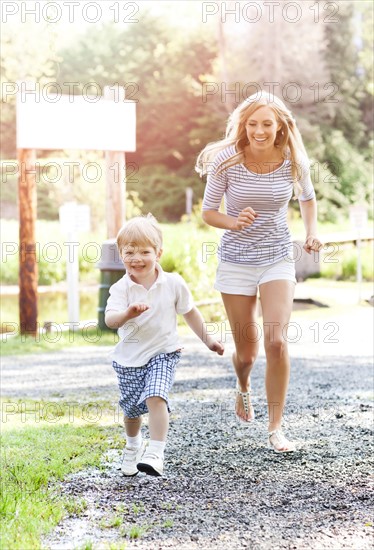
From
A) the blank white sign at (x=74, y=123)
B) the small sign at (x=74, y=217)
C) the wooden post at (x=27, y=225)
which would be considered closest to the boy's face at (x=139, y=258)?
the wooden post at (x=27, y=225)

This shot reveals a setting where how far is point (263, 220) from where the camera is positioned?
4.90m

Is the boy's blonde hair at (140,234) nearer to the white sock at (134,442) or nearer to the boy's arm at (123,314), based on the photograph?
the boy's arm at (123,314)

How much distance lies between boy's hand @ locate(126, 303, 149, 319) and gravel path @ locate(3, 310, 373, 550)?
2.60 feet

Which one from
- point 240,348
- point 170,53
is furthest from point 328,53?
point 240,348

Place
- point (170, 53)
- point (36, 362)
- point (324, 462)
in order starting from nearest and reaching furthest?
point (324, 462) → point (36, 362) → point (170, 53)

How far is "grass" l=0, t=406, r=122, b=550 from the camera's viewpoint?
3590 millimetres

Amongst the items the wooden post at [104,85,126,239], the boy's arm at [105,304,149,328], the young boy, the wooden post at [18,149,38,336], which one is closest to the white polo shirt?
the young boy

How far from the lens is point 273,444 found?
482 cm

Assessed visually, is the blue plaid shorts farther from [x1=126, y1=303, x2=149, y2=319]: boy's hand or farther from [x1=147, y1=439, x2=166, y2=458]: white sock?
[x1=126, y1=303, x2=149, y2=319]: boy's hand

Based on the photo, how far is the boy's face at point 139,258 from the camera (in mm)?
4211

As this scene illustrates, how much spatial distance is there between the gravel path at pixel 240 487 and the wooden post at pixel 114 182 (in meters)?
5.27

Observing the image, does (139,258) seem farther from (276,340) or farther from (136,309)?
(276,340)

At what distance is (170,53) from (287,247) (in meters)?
32.6

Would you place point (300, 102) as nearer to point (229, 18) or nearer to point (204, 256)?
point (229, 18)
